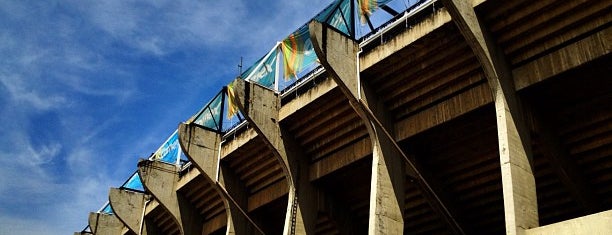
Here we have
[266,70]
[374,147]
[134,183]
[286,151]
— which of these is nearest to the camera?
[374,147]

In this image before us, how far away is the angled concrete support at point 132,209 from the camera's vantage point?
31609 millimetres

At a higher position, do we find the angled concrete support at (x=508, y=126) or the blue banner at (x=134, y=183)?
the blue banner at (x=134, y=183)

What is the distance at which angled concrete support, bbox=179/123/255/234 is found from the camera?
77.7 feet

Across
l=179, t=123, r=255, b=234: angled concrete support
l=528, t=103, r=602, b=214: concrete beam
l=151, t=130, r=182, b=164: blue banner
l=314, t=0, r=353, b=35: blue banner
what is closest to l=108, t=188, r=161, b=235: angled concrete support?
l=151, t=130, r=182, b=164: blue banner

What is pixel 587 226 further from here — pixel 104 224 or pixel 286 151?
pixel 104 224

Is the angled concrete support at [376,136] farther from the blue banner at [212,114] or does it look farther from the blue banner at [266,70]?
the blue banner at [212,114]

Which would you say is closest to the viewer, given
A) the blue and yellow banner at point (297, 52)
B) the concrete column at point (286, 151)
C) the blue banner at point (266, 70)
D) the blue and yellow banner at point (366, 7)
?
the blue and yellow banner at point (366, 7)

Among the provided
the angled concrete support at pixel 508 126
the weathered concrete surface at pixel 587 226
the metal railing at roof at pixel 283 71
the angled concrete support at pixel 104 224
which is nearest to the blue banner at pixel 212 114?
the metal railing at roof at pixel 283 71

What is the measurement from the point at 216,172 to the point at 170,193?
4761mm

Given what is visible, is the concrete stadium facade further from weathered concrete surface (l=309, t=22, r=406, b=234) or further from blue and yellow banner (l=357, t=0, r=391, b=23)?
blue and yellow banner (l=357, t=0, r=391, b=23)

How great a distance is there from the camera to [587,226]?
38.1 feet

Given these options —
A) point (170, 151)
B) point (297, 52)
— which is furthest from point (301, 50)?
point (170, 151)

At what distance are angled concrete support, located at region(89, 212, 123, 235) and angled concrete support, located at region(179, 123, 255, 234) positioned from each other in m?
15.9

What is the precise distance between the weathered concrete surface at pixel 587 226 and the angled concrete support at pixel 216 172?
14.3m
